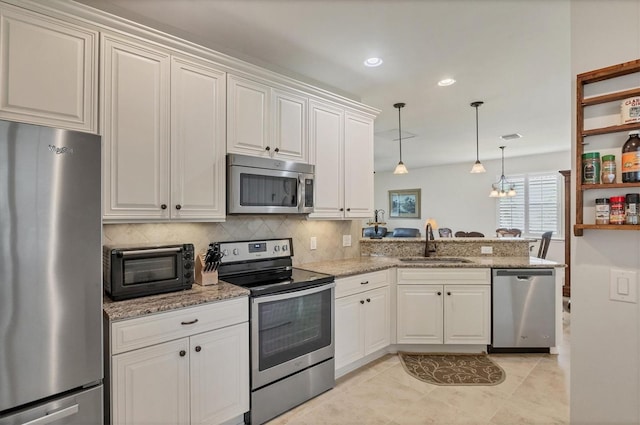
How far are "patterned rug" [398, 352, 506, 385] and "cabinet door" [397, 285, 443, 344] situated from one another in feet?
0.56

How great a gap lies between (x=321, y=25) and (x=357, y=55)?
0.53 metres

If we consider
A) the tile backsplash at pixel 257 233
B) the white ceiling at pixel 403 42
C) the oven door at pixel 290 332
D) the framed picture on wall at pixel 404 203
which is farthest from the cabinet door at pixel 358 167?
the framed picture on wall at pixel 404 203

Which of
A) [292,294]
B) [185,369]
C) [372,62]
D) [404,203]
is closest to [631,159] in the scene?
[292,294]

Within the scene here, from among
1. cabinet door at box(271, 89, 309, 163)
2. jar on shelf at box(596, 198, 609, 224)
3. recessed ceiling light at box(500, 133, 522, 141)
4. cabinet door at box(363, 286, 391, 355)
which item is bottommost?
cabinet door at box(363, 286, 391, 355)

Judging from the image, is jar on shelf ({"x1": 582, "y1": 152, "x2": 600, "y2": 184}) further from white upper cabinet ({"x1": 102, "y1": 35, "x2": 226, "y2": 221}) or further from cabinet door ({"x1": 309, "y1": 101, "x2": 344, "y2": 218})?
white upper cabinet ({"x1": 102, "y1": 35, "x2": 226, "y2": 221})

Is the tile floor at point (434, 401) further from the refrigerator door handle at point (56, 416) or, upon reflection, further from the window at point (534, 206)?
the window at point (534, 206)

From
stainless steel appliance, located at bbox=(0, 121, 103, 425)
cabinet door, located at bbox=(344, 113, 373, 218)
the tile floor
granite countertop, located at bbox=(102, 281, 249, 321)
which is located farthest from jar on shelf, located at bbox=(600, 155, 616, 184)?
stainless steel appliance, located at bbox=(0, 121, 103, 425)

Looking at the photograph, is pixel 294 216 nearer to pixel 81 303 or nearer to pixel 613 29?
pixel 81 303

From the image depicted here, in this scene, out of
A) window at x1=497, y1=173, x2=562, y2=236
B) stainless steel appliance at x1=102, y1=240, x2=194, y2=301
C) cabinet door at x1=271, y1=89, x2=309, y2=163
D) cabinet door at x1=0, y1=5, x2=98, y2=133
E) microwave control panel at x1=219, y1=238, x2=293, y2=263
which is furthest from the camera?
window at x1=497, y1=173, x2=562, y2=236

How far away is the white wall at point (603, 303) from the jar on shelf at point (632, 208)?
0.29 feet

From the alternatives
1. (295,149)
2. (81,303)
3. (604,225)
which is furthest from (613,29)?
(81,303)

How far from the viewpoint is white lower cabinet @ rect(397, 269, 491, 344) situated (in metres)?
3.27

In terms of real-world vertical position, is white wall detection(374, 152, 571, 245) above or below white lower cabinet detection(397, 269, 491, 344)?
above

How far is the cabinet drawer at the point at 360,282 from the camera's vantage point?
2771 mm
